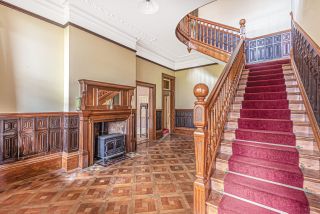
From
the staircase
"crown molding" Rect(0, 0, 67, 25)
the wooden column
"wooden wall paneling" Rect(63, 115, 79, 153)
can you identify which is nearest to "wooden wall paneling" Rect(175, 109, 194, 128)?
the staircase

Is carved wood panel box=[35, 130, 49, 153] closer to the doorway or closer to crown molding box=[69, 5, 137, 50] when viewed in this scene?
crown molding box=[69, 5, 137, 50]

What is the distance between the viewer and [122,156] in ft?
12.8

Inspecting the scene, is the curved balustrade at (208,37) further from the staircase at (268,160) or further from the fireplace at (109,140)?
the fireplace at (109,140)

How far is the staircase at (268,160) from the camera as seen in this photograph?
58.1 inches

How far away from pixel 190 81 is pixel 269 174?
17.4 ft

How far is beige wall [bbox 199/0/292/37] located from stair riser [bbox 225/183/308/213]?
19.7 feet

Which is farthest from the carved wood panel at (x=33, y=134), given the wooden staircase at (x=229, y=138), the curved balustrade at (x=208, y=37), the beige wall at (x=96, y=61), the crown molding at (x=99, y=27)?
the curved balustrade at (x=208, y=37)

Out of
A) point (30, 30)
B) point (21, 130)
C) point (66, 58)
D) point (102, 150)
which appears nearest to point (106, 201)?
point (102, 150)

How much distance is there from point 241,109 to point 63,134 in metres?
3.54

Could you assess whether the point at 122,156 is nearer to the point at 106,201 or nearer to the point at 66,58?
the point at 106,201

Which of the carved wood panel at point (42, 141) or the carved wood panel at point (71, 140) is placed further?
the carved wood panel at point (71, 140)

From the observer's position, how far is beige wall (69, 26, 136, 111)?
3199 millimetres

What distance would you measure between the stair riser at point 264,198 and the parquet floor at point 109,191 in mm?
623

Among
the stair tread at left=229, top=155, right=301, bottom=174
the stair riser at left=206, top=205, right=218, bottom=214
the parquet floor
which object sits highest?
the stair tread at left=229, top=155, right=301, bottom=174
